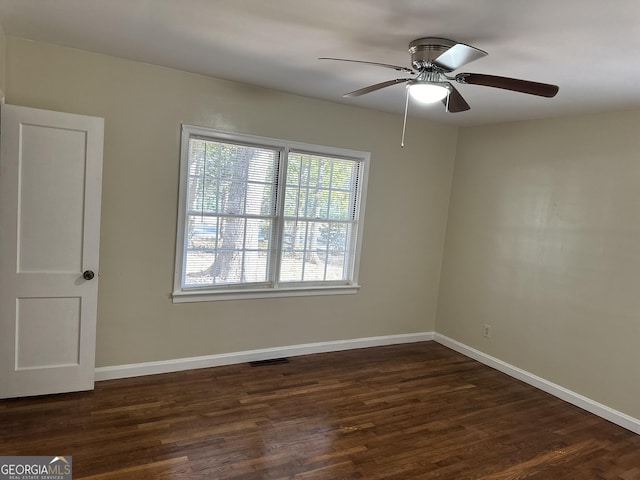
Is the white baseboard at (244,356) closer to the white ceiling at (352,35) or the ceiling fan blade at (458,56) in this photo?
the white ceiling at (352,35)

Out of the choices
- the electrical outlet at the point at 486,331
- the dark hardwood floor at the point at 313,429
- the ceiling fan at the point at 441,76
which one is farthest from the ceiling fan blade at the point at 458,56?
the electrical outlet at the point at 486,331

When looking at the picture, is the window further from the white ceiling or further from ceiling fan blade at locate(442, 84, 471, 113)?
ceiling fan blade at locate(442, 84, 471, 113)

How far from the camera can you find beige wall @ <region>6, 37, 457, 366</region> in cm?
313

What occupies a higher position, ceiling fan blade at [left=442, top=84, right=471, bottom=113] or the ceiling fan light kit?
ceiling fan blade at [left=442, top=84, right=471, bottom=113]

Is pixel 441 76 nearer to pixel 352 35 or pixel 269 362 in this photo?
pixel 352 35

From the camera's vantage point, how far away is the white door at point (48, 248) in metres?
2.83

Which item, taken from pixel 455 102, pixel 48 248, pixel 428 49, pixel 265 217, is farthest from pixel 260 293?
pixel 428 49

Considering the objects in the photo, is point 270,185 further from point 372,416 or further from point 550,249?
point 550,249

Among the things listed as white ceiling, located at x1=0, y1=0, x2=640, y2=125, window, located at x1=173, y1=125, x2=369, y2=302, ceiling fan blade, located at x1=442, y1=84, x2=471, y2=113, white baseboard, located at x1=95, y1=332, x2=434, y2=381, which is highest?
white ceiling, located at x1=0, y1=0, x2=640, y2=125

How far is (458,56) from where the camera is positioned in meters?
2.03

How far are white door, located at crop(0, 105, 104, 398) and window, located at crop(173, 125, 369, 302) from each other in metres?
0.70

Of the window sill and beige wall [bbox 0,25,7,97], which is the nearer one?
beige wall [bbox 0,25,7,97]

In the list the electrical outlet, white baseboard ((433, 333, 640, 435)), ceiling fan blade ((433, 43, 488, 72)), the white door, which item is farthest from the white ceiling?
white baseboard ((433, 333, 640, 435))

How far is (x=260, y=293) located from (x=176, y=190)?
1.19 meters
